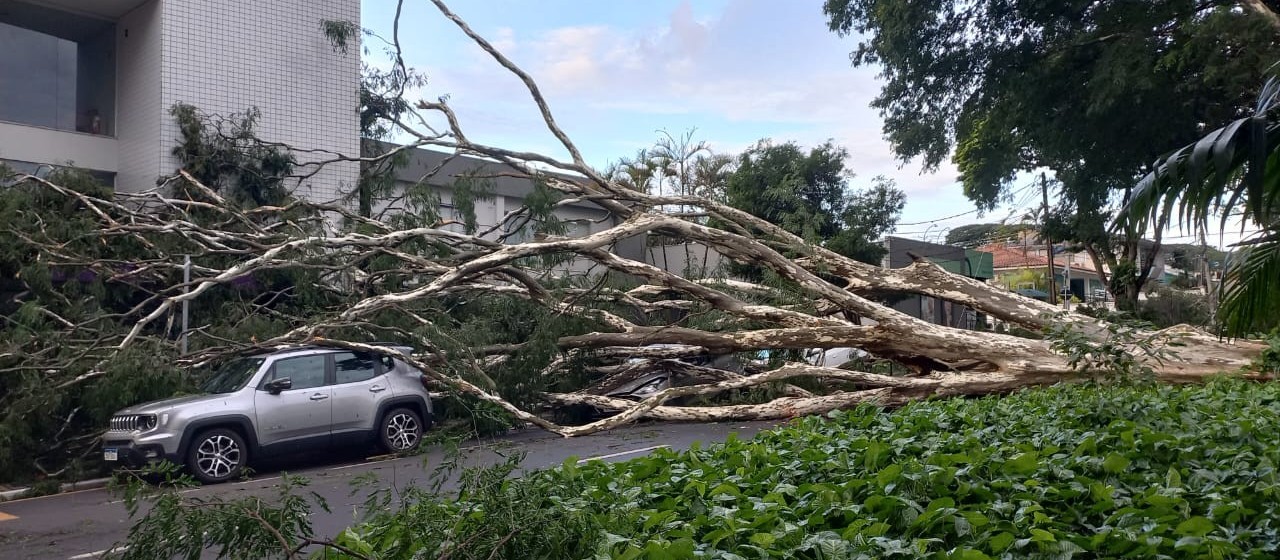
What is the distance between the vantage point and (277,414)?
36.3 ft

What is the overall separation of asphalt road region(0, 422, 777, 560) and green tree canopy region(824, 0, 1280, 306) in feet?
31.2

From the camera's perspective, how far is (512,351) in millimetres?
13195

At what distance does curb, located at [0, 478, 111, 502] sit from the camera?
33.5ft

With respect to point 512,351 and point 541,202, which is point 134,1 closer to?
point 541,202

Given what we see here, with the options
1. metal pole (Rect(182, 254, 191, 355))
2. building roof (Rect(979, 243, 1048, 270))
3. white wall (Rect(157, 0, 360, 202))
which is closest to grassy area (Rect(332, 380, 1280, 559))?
metal pole (Rect(182, 254, 191, 355))

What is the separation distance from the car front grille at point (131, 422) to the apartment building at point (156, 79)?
7.87 meters

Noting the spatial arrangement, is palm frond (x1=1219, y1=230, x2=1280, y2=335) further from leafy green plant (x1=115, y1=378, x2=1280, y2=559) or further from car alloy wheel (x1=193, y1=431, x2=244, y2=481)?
car alloy wheel (x1=193, y1=431, x2=244, y2=481)

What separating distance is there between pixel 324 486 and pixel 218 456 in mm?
1797

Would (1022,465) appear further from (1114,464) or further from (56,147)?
(56,147)

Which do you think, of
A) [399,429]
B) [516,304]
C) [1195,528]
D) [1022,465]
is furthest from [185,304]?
[1195,528]

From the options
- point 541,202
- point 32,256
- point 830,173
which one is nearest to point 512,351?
point 541,202

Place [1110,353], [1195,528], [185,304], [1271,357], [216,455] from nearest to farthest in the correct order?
[1195,528]
[1110,353]
[216,455]
[1271,357]
[185,304]

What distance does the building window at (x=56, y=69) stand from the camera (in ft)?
57.7

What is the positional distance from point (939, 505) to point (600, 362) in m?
10.9
